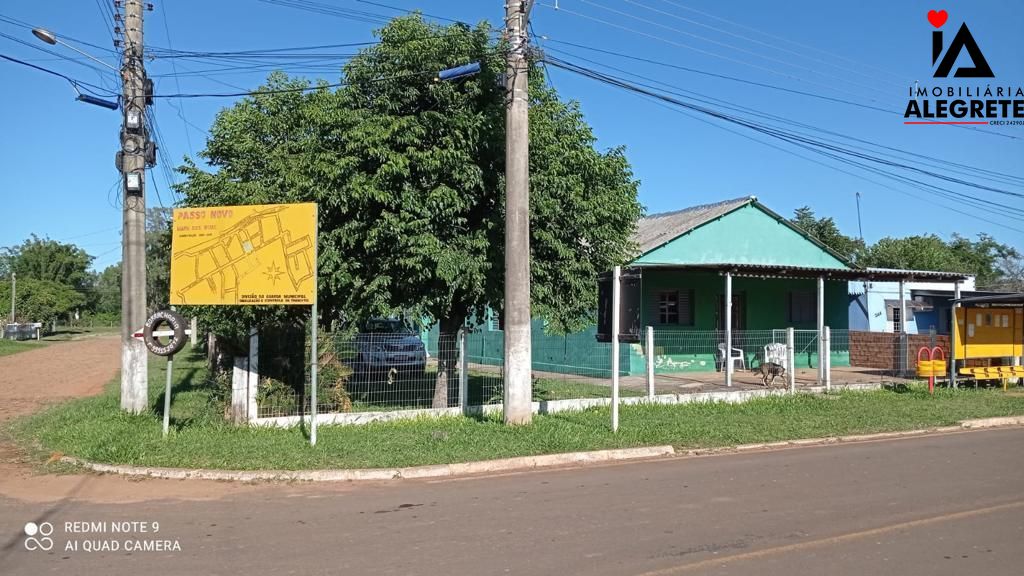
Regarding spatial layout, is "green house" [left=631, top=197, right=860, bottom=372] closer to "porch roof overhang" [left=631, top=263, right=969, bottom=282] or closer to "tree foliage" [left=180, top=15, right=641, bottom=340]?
"porch roof overhang" [left=631, top=263, right=969, bottom=282]

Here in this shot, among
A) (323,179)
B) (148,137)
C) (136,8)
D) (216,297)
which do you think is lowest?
(216,297)

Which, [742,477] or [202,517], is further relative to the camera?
[742,477]

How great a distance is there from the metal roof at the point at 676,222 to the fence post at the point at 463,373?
30.5 ft

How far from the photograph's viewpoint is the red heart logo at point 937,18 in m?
15.9

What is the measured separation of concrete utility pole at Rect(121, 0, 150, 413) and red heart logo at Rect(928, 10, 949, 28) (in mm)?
15549

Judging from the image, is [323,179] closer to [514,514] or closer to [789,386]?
[514,514]

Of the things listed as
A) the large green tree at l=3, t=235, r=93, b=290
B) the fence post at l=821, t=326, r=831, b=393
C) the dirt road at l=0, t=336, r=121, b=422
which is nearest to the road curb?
the dirt road at l=0, t=336, r=121, b=422

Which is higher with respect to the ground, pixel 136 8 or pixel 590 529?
pixel 136 8

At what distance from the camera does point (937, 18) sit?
16.0m

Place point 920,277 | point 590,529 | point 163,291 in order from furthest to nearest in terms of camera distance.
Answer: point 163,291 < point 920,277 < point 590,529

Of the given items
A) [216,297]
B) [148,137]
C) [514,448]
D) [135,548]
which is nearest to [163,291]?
[148,137]

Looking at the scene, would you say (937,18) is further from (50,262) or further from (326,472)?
(50,262)

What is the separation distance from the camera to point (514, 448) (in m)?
10.2

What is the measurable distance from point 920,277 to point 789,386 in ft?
25.8
